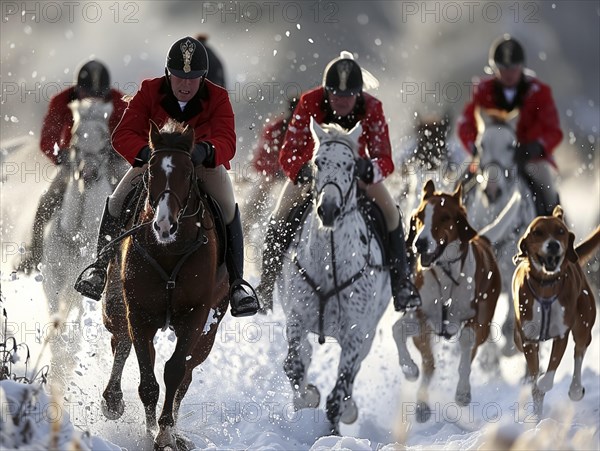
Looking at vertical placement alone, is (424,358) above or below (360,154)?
below

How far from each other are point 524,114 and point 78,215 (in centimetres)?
Answer: 612

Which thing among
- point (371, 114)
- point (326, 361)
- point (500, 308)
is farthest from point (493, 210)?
point (371, 114)

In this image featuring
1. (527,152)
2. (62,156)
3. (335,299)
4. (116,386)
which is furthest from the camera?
(527,152)

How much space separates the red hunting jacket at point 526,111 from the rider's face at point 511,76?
2.7 inches

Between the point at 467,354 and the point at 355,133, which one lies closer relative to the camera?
the point at 355,133

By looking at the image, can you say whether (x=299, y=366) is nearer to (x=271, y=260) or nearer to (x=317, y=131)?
(x=271, y=260)

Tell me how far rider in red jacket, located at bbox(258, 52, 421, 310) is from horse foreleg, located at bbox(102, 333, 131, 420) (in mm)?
1843

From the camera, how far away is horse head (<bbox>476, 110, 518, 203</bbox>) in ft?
44.3

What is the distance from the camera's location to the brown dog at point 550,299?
400 inches

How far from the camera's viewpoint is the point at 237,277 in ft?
26.8

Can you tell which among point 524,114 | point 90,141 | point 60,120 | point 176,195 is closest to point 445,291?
point 90,141

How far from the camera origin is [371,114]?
394 inches

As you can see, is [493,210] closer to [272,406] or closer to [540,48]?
[272,406]

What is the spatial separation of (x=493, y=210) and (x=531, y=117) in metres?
2.13
